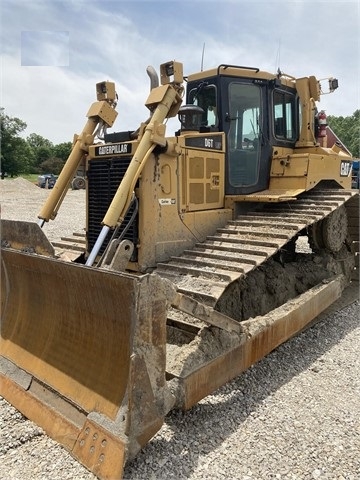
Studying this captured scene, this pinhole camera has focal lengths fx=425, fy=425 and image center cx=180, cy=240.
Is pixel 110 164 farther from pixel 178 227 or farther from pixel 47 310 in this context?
pixel 47 310

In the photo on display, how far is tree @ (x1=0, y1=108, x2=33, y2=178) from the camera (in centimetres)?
5097

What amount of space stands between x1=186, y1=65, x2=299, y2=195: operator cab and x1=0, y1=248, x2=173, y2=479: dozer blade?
8.79ft

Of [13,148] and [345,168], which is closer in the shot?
[345,168]

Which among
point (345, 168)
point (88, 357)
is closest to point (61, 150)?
point (345, 168)

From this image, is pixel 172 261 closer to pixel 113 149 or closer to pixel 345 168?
pixel 113 149

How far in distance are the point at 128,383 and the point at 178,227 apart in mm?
2357

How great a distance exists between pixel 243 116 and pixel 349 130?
46.5m

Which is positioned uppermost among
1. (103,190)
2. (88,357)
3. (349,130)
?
(349,130)

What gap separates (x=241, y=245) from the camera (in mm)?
4453

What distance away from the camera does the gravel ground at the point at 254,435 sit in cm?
272

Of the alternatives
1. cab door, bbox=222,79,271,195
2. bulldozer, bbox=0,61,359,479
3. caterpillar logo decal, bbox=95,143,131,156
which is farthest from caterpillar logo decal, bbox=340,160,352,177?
caterpillar logo decal, bbox=95,143,131,156

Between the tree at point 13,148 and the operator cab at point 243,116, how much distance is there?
49812mm

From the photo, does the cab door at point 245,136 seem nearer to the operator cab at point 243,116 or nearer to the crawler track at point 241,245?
the operator cab at point 243,116

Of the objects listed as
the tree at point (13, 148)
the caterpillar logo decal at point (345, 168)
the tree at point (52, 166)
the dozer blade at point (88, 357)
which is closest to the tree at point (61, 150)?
the tree at point (52, 166)
